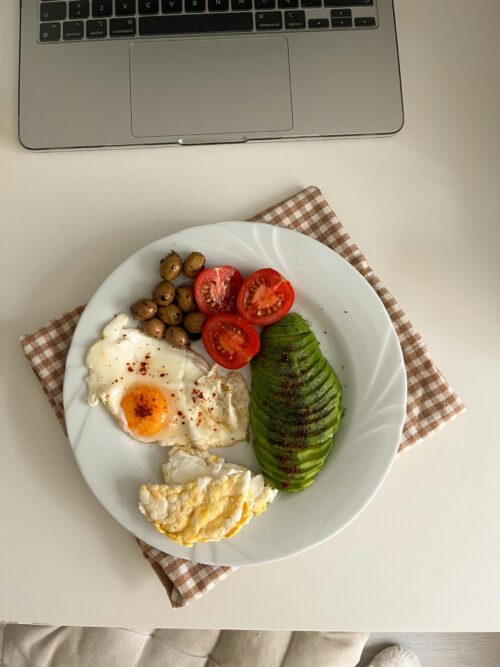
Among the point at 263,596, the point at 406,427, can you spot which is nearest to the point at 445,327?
the point at 406,427

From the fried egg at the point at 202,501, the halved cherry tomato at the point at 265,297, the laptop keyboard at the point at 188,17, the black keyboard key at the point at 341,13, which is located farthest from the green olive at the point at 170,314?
the black keyboard key at the point at 341,13

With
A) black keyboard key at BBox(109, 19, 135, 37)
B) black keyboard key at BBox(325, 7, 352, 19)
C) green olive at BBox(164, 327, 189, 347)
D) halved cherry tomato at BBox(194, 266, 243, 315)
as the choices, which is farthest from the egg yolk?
black keyboard key at BBox(325, 7, 352, 19)

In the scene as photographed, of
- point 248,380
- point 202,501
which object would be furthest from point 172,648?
point 248,380

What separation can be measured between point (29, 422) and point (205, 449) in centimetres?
40

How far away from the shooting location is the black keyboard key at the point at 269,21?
1.46m

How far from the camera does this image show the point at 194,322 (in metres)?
1.32

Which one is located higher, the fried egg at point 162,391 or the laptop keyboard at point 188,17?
the laptop keyboard at point 188,17

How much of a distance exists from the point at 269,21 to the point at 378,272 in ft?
2.13

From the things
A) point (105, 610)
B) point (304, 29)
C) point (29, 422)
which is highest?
point (304, 29)

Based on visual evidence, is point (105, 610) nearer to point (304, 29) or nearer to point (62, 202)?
point (62, 202)

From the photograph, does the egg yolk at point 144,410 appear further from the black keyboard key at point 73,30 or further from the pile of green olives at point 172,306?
the black keyboard key at point 73,30

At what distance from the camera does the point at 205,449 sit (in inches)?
50.9

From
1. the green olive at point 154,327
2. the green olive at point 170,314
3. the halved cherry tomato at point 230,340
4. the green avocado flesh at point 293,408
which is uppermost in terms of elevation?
the green olive at point 170,314

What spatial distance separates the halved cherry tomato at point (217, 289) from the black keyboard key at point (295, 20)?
0.61m
